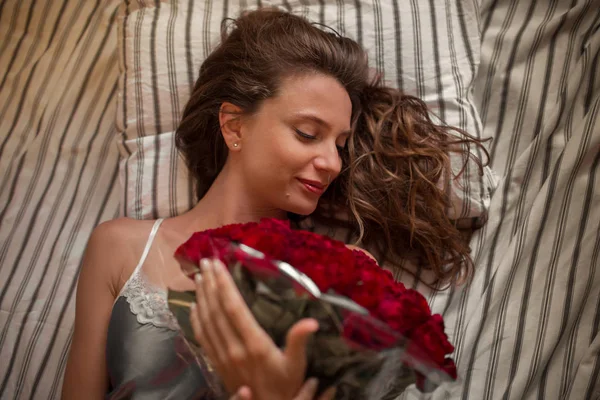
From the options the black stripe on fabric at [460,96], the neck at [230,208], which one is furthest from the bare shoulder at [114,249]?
the black stripe on fabric at [460,96]

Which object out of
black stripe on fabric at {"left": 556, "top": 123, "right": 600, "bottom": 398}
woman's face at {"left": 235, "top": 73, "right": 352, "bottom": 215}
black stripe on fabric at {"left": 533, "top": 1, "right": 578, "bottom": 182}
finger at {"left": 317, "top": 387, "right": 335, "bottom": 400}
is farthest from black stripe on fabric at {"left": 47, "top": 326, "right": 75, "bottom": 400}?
black stripe on fabric at {"left": 533, "top": 1, "right": 578, "bottom": 182}

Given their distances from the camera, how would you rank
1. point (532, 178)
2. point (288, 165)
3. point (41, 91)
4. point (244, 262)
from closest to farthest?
point (244, 262)
point (288, 165)
point (532, 178)
point (41, 91)

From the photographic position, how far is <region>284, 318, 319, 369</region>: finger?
0.80 m

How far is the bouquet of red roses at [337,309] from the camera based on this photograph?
81cm

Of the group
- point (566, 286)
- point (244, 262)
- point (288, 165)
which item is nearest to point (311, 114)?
point (288, 165)

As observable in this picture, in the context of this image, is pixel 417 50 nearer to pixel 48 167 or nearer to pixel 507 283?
pixel 507 283

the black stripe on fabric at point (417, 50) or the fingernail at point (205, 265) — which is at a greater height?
the black stripe on fabric at point (417, 50)

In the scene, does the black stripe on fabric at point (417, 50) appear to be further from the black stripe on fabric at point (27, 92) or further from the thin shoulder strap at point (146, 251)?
the black stripe on fabric at point (27, 92)

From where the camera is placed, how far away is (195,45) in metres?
1.71

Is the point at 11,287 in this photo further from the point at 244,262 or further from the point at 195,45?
the point at 244,262

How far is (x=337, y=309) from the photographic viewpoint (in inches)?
31.8

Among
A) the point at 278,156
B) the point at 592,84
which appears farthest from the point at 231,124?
the point at 592,84

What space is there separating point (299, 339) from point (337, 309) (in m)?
0.07

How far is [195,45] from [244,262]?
41.5 inches
